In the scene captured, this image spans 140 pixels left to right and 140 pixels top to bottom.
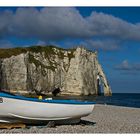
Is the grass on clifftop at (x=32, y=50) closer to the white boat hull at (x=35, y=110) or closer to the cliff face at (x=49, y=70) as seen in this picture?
the cliff face at (x=49, y=70)

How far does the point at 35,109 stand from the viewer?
16391 millimetres

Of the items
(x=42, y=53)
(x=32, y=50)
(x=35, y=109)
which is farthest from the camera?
(x=42, y=53)

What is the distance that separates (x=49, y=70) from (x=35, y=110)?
99.2 metres

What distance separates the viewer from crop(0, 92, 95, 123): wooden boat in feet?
52.4

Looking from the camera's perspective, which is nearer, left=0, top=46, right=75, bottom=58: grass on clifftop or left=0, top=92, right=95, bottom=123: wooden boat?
left=0, top=92, right=95, bottom=123: wooden boat

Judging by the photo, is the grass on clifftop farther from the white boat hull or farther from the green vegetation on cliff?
the white boat hull

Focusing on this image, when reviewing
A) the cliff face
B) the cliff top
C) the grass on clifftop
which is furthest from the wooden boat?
the grass on clifftop

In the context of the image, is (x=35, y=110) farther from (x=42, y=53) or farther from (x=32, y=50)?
(x=42, y=53)

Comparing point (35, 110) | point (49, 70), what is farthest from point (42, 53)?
point (35, 110)

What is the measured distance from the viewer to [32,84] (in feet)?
357

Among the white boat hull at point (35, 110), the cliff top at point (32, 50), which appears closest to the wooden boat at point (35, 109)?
the white boat hull at point (35, 110)

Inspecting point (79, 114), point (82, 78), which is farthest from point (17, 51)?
point (79, 114)

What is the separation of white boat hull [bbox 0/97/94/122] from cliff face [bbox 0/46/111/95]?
85167 mm
